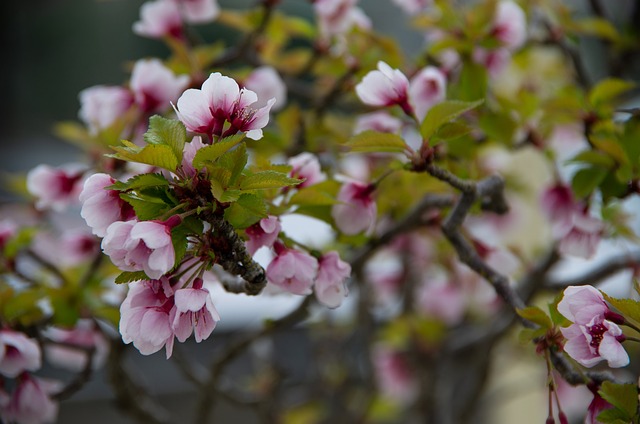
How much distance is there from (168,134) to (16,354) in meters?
0.31

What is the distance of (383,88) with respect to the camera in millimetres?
636

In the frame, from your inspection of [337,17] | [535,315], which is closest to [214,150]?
[535,315]

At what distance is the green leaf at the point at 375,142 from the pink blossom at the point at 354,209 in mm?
63

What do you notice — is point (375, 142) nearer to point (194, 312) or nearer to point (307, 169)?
point (307, 169)

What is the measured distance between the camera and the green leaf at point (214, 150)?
1.62 feet

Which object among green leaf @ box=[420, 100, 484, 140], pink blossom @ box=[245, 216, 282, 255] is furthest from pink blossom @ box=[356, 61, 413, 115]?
pink blossom @ box=[245, 216, 282, 255]

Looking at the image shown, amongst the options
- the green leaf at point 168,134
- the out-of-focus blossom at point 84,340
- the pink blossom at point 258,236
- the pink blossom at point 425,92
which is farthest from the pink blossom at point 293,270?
the out-of-focus blossom at point 84,340

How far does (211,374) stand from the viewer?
940 millimetres

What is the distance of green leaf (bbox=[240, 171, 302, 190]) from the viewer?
1.67ft

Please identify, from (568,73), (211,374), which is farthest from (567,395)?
(211,374)

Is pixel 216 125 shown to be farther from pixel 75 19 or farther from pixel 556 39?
pixel 75 19

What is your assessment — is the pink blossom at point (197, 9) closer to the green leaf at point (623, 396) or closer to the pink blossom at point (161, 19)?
the pink blossom at point (161, 19)

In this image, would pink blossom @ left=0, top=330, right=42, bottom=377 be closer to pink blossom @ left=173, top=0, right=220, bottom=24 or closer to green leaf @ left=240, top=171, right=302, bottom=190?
green leaf @ left=240, top=171, right=302, bottom=190

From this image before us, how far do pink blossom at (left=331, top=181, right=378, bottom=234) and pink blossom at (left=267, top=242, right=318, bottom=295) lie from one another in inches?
3.0
